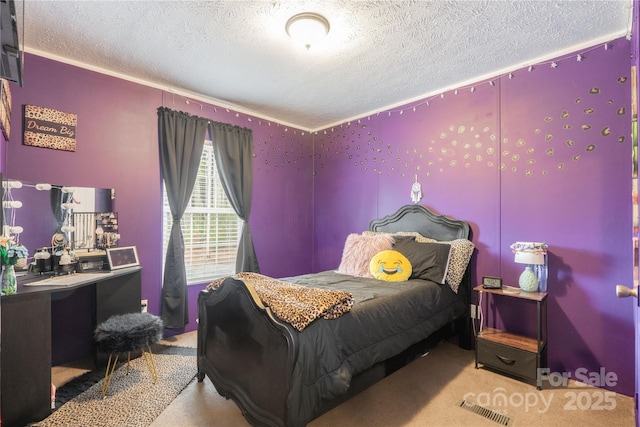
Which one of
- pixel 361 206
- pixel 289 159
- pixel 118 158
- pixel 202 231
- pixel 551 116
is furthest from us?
pixel 289 159

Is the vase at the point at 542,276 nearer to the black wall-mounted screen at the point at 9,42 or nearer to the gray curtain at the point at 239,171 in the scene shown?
the gray curtain at the point at 239,171

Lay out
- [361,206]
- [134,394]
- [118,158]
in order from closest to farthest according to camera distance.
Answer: [134,394] → [118,158] → [361,206]

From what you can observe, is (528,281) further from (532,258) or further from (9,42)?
(9,42)

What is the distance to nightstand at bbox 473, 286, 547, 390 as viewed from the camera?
89.7 inches

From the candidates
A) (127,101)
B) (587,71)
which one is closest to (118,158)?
(127,101)

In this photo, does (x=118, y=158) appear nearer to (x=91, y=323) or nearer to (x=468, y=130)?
(x=91, y=323)

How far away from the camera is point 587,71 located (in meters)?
2.38

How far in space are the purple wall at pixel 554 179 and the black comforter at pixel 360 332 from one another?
0.76m

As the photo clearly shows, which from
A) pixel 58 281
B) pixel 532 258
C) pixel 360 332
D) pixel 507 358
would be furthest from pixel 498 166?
pixel 58 281

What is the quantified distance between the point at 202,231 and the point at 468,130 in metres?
3.00

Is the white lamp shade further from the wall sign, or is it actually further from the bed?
the wall sign

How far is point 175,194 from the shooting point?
3.15 metres

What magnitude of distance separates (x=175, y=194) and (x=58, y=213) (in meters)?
0.93

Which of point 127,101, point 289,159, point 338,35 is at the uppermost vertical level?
point 338,35
